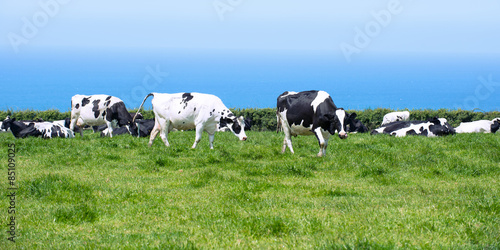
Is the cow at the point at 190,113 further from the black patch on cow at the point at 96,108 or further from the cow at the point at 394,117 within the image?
the cow at the point at 394,117

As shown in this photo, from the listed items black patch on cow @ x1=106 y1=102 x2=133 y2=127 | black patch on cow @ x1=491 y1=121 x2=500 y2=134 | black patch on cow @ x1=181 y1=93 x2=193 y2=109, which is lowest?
black patch on cow @ x1=491 y1=121 x2=500 y2=134

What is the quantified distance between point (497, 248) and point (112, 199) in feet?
22.4

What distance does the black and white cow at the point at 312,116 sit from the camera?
15.5 m

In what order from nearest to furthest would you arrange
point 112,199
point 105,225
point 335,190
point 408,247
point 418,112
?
point 408,247
point 105,225
point 112,199
point 335,190
point 418,112

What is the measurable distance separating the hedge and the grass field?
1780 cm

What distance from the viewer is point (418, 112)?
123 ft

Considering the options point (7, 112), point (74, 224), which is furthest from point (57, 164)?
point (7, 112)

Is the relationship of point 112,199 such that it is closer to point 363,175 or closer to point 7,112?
point 363,175

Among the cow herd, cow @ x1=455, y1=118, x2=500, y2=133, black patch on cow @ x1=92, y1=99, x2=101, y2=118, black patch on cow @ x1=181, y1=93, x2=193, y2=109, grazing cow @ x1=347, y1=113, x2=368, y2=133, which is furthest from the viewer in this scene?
grazing cow @ x1=347, y1=113, x2=368, y2=133

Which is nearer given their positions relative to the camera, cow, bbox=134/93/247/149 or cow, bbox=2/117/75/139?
cow, bbox=134/93/247/149

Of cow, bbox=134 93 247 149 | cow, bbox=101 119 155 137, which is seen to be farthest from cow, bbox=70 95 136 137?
cow, bbox=134 93 247 149

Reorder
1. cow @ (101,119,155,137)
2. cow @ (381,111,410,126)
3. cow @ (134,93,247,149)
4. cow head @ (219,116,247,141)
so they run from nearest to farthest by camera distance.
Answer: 1. cow @ (134,93,247,149)
2. cow head @ (219,116,247,141)
3. cow @ (101,119,155,137)
4. cow @ (381,111,410,126)

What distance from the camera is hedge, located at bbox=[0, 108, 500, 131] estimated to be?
3491 cm

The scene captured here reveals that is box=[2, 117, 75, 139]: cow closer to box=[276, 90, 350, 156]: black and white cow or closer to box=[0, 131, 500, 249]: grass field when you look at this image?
box=[0, 131, 500, 249]: grass field
